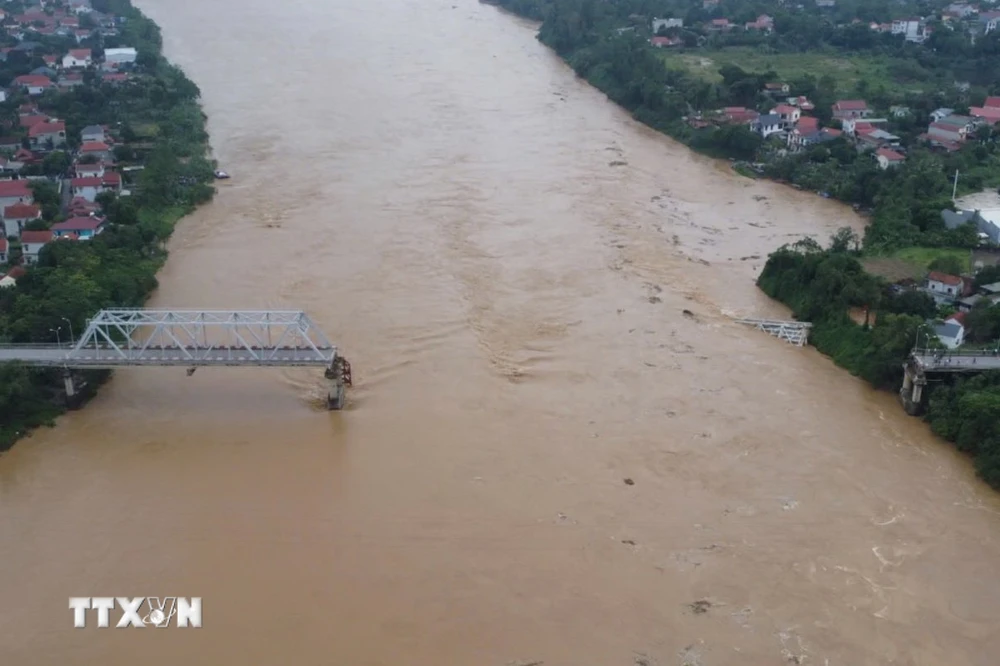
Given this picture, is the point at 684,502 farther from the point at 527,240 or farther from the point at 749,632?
the point at 527,240

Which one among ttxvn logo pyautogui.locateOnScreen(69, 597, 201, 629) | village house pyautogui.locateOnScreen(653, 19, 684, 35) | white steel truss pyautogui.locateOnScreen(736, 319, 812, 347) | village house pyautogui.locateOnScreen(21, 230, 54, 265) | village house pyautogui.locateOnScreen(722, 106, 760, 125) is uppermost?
village house pyautogui.locateOnScreen(653, 19, 684, 35)

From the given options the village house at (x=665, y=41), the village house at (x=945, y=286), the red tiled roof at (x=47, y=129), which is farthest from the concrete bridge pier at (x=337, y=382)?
the village house at (x=665, y=41)

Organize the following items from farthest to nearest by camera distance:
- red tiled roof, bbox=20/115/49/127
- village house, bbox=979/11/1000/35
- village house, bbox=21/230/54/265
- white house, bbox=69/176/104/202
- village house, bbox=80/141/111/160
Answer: village house, bbox=979/11/1000/35 < red tiled roof, bbox=20/115/49/127 < village house, bbox=80/141/111/160 < white house, bbox=69/176/104/202 < village house, bbox=21/230/54/265

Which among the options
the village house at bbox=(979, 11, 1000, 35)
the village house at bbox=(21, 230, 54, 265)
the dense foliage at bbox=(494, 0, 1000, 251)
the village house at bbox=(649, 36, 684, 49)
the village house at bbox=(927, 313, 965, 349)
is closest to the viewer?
the village house at bbox=(927, 313, 965, 349)

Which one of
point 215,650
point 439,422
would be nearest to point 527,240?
point 439,422

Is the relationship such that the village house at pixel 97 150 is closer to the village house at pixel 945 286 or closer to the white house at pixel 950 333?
the village house at pixel 945 286

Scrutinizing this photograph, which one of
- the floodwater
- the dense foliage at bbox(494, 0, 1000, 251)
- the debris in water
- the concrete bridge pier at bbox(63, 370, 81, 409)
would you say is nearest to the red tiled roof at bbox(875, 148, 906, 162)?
the dense foliage at bbox(494, 0, 1000, 251)

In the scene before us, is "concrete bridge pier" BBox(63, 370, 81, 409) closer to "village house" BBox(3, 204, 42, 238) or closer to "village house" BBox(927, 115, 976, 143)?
"village house" BBox(3, 204, 42, 238)
